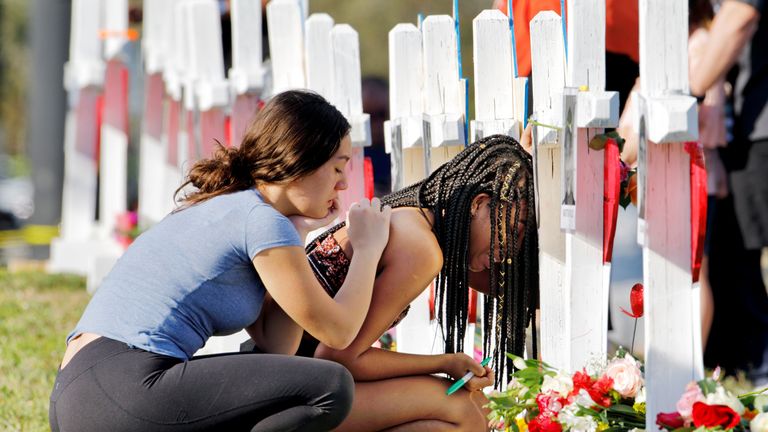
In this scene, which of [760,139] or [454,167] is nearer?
[454,167]

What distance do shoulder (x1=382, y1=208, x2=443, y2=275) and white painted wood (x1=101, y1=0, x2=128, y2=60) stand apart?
4664mm

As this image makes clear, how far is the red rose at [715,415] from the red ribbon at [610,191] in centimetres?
52

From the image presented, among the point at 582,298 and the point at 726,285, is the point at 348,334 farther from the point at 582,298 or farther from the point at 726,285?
the point at 726,285

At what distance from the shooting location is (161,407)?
2508 millimetres

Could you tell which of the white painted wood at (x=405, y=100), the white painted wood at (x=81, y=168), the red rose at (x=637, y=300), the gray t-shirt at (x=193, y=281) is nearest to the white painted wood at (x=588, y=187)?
the red rose at (x=637, y=300)

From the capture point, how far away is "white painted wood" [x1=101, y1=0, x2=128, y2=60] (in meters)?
7.19

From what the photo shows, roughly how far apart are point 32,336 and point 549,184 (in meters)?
3.07

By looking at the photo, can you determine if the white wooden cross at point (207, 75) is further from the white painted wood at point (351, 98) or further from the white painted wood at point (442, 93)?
the white painted wood at point (442, 93)

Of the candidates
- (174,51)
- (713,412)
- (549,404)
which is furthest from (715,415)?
(174,51)

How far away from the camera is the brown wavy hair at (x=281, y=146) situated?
9.07 feet

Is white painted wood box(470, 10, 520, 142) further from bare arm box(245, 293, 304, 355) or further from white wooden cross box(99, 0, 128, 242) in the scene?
white wooden cross box(99, 0, 128, 242)

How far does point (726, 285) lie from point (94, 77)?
4206 mm

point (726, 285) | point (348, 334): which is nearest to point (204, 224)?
point (348, 334)

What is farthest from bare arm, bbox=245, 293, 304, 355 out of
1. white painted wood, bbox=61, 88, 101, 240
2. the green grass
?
white painted wood, bbox=61, 88, 101, 240
